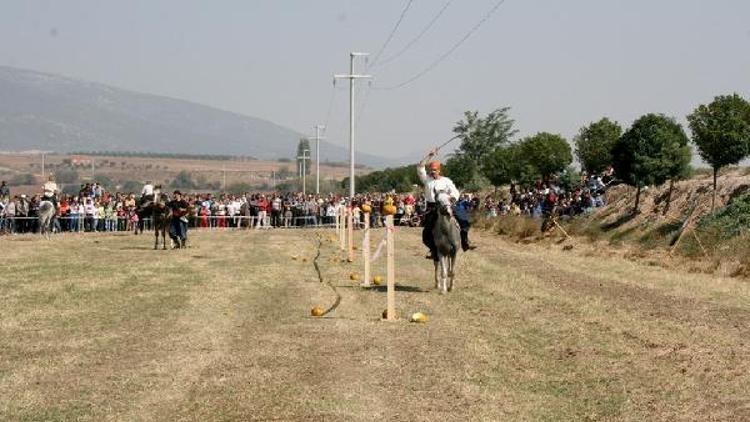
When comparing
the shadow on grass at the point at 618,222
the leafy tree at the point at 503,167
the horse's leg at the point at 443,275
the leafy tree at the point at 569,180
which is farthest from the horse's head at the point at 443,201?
the leafy tree at the point at 503,167

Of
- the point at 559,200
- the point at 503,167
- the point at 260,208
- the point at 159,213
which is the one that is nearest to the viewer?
the point at 159,213

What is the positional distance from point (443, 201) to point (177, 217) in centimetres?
1611

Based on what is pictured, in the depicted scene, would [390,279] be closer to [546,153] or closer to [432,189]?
[432,189]

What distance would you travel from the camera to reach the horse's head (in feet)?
62.8

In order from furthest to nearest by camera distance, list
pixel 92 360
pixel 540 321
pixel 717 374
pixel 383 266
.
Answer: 1. pixel 383 266
2. pixel 540 321
3. pixel 92 360
4. pixel 717 374

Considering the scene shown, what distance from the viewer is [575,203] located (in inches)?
1694

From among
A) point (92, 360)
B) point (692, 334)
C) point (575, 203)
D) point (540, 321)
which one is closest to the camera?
point (92, 360)

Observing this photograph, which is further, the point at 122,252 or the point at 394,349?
the point at 122,252

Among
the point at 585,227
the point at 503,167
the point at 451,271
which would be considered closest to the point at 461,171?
the point at 503,167

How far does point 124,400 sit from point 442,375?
→ 3.38 m

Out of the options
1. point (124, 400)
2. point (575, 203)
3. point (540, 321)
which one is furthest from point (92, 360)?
point (575, 203)

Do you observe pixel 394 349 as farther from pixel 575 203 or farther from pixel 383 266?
pixel 575 203

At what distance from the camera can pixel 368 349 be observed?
A: 1256 centimetres

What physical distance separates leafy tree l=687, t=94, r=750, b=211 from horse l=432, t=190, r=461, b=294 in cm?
1687
